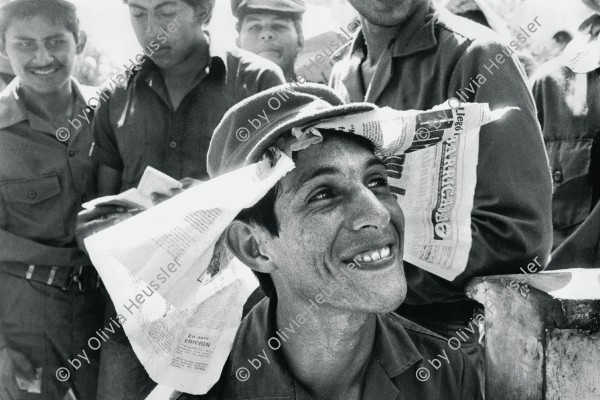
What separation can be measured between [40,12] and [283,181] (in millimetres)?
2291

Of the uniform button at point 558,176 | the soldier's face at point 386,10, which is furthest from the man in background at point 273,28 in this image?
the soldier's face at point 386,10

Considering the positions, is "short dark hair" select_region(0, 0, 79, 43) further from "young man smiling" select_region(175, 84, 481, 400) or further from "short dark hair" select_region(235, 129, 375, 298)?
"short dark hair" select_region(235, 129, 375, 298)

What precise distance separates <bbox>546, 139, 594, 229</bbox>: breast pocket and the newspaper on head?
5.80ft

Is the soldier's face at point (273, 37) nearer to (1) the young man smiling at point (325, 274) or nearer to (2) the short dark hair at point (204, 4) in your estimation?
(2) the short dark hair at point (204, 4)

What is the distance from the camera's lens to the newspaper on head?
2086 millimetres

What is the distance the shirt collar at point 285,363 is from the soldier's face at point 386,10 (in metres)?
1.09

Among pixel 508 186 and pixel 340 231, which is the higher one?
pixel 340 231

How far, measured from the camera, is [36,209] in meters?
3.84

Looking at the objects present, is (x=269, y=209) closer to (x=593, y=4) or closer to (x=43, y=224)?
(x=43, y=224)

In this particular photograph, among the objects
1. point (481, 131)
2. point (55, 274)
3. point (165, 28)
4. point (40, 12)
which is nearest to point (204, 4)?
point (165, 28)

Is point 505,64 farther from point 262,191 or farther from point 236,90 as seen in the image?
point 236,90

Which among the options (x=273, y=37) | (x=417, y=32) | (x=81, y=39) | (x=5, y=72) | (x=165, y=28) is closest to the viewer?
(x=417, y=32)

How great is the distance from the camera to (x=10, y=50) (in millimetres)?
3826

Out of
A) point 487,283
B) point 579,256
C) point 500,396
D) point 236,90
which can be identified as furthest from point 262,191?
point 579,256
